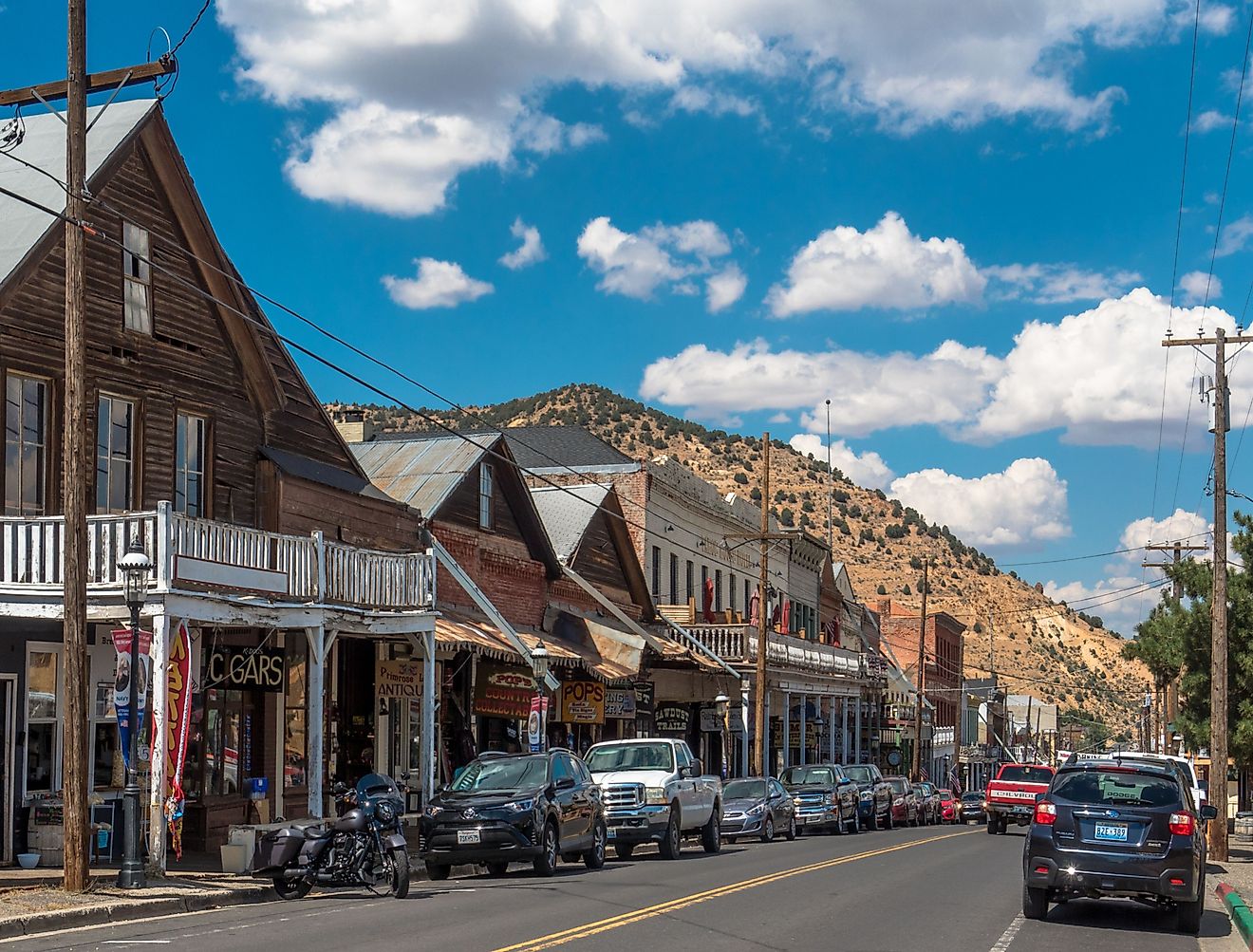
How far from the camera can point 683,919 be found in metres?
15.4

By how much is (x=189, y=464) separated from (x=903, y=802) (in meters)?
27.1

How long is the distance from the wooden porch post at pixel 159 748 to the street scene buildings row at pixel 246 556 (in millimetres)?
34

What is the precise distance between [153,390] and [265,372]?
2.87 metres

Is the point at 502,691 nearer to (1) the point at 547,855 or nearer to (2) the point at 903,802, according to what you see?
(1) the point at 547,855

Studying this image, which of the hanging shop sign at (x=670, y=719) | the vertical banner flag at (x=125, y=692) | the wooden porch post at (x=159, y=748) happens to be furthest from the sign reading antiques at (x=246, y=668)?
the hanging shop sign at (x=670, y=719)

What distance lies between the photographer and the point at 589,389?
114125 millimetres

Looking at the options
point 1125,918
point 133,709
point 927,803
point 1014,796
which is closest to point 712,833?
point 1125,918

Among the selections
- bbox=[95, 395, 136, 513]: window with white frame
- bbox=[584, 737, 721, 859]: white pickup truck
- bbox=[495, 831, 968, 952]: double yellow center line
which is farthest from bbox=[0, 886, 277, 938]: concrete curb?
bbox=[584, 737, 721, 859]: white pickup truck

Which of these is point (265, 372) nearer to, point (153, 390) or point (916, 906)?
point (153, 390)

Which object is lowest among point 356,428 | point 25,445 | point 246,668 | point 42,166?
point 246,668

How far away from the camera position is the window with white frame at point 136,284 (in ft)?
78.0

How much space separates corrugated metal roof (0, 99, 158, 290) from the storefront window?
26.4ft

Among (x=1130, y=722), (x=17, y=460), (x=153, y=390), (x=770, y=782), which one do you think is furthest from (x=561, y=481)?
(x=1130, y=722)

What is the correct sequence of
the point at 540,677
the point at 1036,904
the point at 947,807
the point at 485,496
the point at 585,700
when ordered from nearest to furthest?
1. the point at 1036,904
2. the point at 540,677
3. the point at 485,496
4. the point at 585,700
5. the point at 947,807
